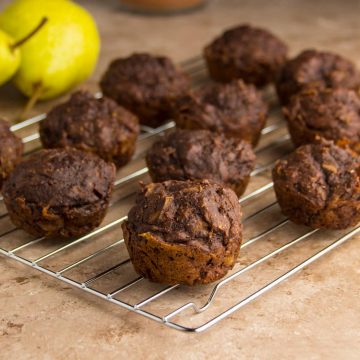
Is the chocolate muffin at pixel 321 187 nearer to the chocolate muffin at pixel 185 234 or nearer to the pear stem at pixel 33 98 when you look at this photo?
the chocolate muffin at pixel 185 234

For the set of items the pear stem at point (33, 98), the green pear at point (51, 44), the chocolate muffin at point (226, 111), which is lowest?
the chocolate muffin at point (226, 111)

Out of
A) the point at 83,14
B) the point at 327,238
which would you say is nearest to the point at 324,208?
the point at 327,238

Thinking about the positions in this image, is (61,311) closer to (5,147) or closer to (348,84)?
(5,147)

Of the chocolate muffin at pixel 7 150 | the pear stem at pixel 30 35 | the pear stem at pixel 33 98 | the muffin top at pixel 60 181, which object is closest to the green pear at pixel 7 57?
the pear stem at pixel 30 35

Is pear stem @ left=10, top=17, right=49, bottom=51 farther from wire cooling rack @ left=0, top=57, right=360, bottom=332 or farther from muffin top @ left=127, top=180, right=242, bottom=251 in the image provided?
muffin top @ left=127, top=180, right=242, bottom=251

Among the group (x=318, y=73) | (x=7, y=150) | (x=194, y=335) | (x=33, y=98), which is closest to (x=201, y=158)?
(x=7, y=150)

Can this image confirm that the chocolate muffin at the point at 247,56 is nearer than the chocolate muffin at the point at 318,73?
No
